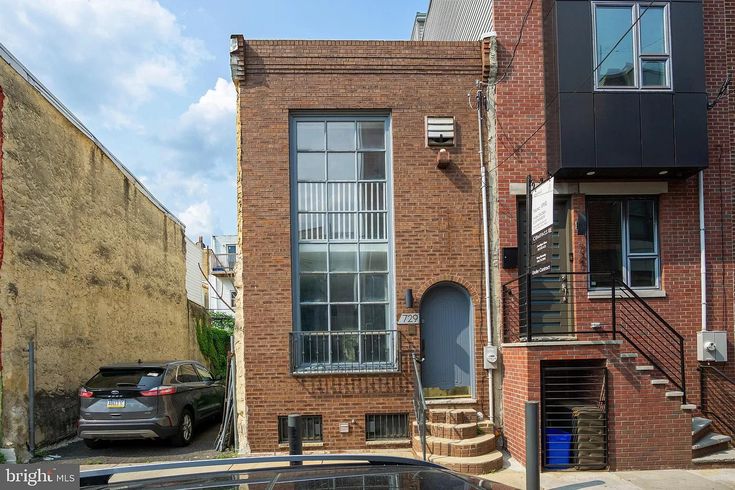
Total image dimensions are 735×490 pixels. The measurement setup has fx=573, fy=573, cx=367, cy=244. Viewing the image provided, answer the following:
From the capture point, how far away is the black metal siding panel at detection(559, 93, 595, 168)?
8836mm

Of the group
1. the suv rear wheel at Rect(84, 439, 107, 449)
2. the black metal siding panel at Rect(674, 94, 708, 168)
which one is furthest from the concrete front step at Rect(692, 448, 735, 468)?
the suv rear wheel at Rect(84, 439, 107, 449)

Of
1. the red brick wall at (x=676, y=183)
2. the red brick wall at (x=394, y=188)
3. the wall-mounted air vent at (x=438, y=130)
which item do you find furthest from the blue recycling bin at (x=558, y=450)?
the wall-mounted air vent at (x=438, y=130)

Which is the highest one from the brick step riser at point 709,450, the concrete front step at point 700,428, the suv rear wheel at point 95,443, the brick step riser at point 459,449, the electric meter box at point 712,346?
the electric meter box at point 712,346

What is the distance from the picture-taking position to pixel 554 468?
804cm

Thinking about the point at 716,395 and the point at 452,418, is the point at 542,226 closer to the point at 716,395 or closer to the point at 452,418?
the point at 452,418

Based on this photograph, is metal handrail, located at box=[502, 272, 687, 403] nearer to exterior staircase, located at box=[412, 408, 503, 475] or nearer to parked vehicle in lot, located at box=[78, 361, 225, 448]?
exterior staircase, located at box=[412, 408, 503, 475]

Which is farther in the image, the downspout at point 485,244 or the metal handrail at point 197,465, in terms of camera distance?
the downspout at point 485,244

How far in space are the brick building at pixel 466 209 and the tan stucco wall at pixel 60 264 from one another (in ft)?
11.5

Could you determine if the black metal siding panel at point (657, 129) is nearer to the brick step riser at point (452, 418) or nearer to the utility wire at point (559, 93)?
the utility wire at point (559, 93)

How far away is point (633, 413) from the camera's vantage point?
7898mm

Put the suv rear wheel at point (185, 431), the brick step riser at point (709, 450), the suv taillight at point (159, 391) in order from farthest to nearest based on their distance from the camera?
the suv rear wheel at point (185, 431) → the suv taillight at point (159, 391) → the brick step riser at point (709, 450)

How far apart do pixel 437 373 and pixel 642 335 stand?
131 inches

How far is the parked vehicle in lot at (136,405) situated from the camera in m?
9.05

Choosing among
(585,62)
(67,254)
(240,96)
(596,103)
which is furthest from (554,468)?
(67,254)
